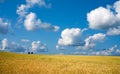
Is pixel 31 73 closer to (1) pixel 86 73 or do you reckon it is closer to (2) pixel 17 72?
(2) pixel 17 72

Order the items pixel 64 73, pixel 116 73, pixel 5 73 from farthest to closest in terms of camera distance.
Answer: pixel 116 73 → pixel 64 73 → pixel 5 73

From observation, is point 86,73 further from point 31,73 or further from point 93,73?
point 31,73

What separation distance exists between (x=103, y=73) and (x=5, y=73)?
12784 millimetres

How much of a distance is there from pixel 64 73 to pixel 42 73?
116 inches

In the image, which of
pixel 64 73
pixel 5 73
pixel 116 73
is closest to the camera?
pixel 5 73

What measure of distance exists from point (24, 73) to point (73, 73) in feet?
21.0

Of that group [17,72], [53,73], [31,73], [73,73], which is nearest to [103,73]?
[73,73]

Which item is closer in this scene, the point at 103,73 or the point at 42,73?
the point at 42,73

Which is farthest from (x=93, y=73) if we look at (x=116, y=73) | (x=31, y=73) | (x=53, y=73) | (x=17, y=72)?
(x=17, y=72)

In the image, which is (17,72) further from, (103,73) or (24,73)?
(103,73)

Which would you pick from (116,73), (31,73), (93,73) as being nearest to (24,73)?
(31,73)

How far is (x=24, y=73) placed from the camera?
2469cm

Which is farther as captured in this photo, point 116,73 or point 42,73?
point 116,73

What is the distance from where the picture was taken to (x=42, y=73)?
25.2 metres
